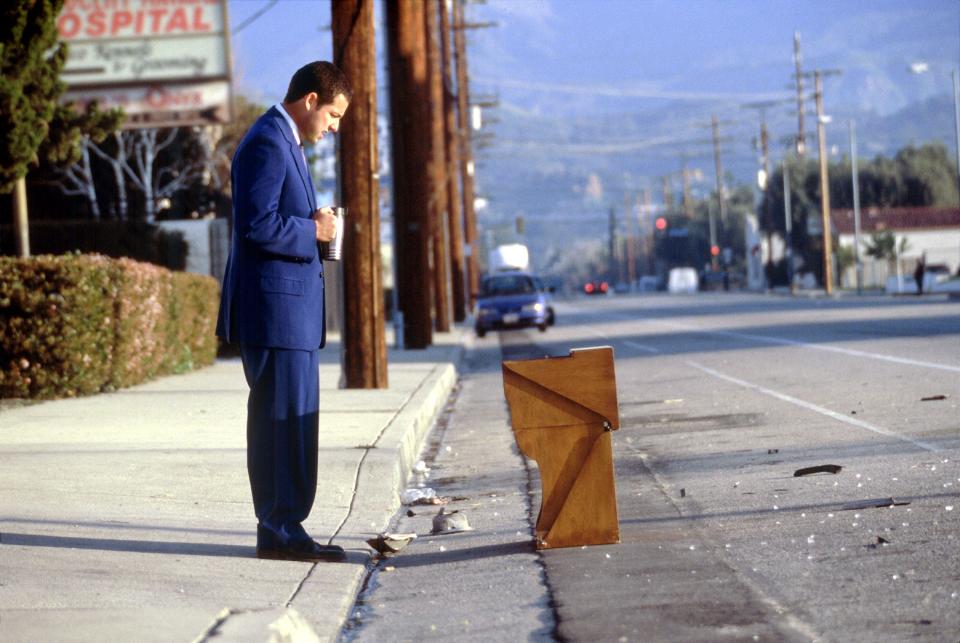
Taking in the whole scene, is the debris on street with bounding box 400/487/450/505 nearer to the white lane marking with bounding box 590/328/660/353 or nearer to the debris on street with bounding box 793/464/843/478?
the debris on street with bounding box 793/464/843/478

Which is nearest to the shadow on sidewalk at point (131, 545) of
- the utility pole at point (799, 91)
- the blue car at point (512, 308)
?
the blue car at point (512, 308)

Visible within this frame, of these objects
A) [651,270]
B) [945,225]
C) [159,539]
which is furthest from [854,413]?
[651,270]

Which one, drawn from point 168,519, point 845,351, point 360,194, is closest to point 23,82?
point 360,194

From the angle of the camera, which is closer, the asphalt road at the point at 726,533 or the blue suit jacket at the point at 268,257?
the asphalt road at the point at 726,533

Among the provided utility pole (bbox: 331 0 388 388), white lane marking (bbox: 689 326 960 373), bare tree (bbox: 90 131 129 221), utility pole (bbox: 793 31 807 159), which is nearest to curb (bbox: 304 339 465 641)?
utility pole (bbox: 331 0 388 388)

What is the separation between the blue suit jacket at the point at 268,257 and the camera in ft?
23.6

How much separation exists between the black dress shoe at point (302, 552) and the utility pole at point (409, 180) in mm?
21858

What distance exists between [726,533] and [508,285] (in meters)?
33.6

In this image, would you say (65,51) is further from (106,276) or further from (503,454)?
(503,454)

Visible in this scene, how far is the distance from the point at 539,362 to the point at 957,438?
13.4 ft

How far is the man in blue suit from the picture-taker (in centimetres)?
720

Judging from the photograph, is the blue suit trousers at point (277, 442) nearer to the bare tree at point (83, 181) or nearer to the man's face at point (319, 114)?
the man's face at point (319, 114)

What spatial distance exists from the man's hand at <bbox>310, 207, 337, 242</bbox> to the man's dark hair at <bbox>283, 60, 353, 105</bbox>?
0.54 metres

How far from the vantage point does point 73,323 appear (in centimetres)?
1517
